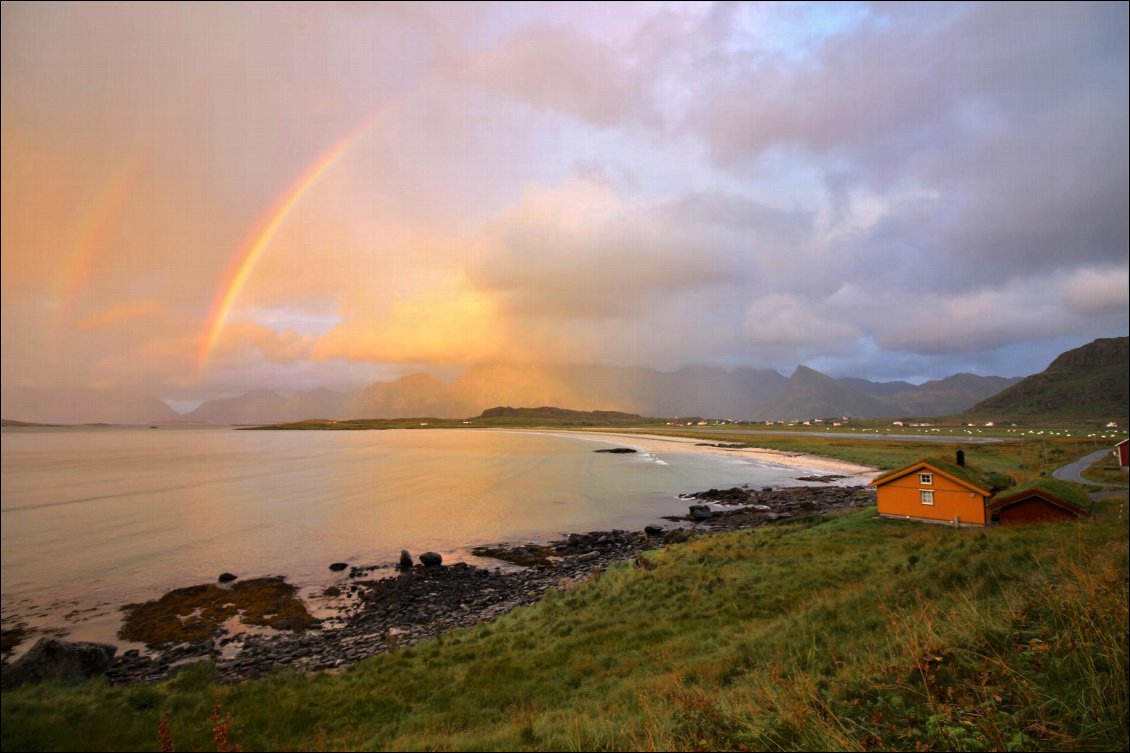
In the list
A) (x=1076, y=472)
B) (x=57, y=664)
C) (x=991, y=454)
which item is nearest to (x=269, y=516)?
(x=57, y=664)

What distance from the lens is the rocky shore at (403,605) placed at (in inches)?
808

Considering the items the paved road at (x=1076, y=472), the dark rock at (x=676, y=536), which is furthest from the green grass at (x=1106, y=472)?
the dark rock at (x=676, y=536)

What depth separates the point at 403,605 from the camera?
2697 centimetres

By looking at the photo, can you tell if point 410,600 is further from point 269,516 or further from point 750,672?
point 269,516

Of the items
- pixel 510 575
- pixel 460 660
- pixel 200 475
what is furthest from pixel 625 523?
pixel 200 475

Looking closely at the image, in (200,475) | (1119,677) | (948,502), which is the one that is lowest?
(200,475)

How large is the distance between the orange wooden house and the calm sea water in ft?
71.6

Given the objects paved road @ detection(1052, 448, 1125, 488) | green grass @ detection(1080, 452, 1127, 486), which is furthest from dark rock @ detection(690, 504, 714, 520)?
green grass @ detection(1080, 452, 1127, 486)

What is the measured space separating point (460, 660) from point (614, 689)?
7.29 m

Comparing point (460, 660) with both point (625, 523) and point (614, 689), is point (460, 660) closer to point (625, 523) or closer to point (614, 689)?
point (614, 689)

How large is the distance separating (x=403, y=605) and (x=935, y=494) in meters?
32.7

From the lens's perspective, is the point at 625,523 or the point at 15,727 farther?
the point at 625,523

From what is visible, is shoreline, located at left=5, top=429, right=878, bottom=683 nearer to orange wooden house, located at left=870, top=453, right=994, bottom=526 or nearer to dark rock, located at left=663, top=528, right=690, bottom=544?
dark rock, located at left=663, top=528, right=690, bottom=544

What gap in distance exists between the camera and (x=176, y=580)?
108ft
